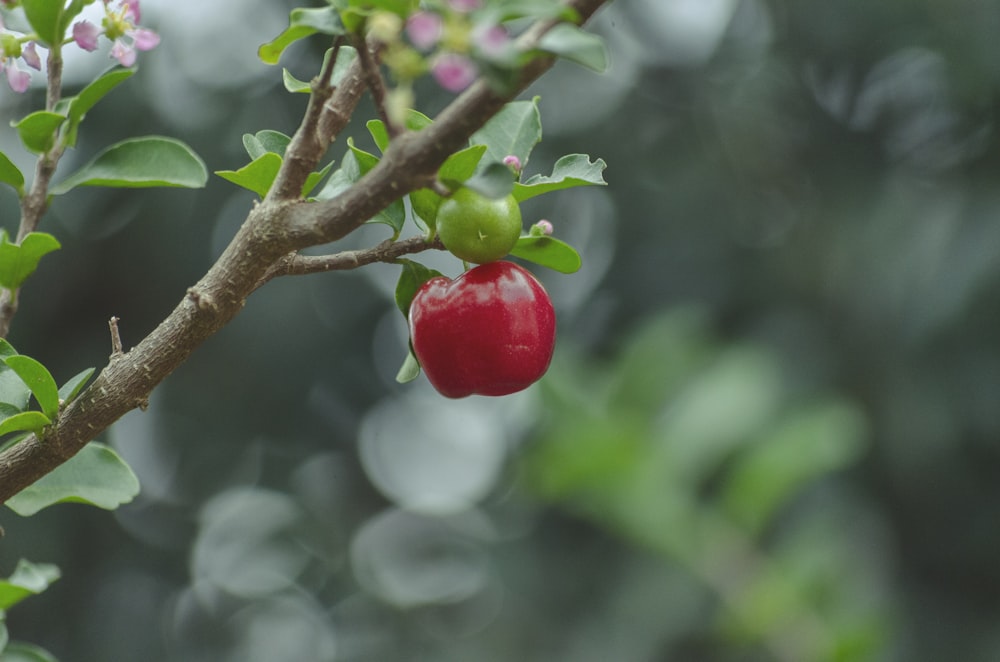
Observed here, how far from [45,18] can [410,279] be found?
10.1 inches

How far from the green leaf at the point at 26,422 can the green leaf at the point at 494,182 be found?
0.87 ft

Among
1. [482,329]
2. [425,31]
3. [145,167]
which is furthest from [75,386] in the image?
[425,31]

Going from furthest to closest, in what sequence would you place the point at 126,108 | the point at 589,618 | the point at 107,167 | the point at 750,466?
the point at 126,108, the point at 589,618, the point at 750,466, the point at 107,167

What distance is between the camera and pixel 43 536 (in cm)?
371

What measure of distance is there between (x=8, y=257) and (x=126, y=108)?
3.16 metres

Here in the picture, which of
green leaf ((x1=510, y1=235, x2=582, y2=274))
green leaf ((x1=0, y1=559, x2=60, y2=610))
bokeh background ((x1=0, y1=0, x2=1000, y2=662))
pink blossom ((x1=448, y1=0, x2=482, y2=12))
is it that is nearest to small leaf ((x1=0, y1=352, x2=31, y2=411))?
green leaf ((x1=0, y1=559, x2=60, y2=610))

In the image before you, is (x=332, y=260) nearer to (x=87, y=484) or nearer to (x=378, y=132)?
(x=378, y=132)

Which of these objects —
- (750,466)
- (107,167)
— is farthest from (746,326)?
(107,167)

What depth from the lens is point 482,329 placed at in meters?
0.66

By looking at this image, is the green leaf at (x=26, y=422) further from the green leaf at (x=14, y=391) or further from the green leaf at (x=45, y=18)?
the green leaf at (x=45, y=18)

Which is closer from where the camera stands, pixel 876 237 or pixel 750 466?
pixel 750 466

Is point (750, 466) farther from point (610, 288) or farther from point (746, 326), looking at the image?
point (610, 288)

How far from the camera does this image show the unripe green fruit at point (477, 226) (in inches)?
22.3

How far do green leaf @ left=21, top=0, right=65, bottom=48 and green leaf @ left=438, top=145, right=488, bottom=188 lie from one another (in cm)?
23
